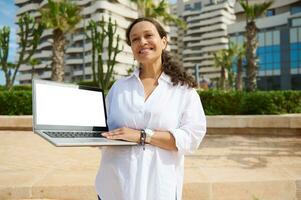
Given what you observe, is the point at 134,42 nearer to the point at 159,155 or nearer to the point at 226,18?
the point at 159,155

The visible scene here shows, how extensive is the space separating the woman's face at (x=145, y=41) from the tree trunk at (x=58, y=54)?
72.8 ft

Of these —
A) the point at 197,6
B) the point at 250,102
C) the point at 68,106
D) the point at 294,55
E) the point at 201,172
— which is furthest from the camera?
the point at 197,6

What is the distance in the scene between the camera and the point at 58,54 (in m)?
23.4

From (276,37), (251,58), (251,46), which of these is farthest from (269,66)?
(251,58)

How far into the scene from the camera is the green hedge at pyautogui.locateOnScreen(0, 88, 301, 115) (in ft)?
36.9

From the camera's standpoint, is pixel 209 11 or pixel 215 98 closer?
pixel 215 98

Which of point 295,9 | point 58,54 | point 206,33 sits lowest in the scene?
point 58,54

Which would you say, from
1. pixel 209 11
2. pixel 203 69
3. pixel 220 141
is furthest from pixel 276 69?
pixel 220 141

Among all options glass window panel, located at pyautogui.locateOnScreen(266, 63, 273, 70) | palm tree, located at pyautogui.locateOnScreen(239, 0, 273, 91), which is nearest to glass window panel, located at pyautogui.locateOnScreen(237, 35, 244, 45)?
glass window panel, located at pyautogui.locateOnScreen(266, 63, 273, 70)

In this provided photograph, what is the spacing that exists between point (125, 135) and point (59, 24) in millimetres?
23836

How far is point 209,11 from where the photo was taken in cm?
9725

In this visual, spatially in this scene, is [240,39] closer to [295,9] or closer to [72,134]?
→ [295,9]

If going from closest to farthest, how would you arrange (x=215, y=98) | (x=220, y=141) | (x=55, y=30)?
1. (x=220, y=141)
2. (x=215, y=98)
3. (x=55, y=30)

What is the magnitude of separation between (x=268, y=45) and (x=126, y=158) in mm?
58851
